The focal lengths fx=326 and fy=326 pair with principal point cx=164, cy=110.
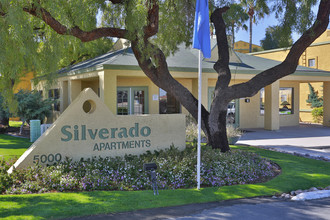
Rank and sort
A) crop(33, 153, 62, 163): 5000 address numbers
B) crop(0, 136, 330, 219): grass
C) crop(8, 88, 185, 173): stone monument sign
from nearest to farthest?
crop(0, 136, 330, 219): grass
crop(33, 153, 62, 163): 5000 address numbers
crop(8, 88, 185, 173): stone monument sign

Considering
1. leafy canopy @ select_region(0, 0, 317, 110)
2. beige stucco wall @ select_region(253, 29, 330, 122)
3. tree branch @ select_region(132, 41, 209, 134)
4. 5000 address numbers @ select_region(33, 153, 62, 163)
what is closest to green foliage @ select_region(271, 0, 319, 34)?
leafy canopy @ select_region(0, 0, 317, 110)

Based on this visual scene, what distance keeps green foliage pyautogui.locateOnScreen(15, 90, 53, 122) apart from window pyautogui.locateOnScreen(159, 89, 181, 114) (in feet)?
19.6

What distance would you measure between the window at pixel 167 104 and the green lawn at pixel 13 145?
23.4ft

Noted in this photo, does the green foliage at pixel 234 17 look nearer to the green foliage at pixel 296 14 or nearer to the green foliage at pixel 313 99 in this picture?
the green foliage at pixel 296 14

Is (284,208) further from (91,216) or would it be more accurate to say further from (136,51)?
(136,51)

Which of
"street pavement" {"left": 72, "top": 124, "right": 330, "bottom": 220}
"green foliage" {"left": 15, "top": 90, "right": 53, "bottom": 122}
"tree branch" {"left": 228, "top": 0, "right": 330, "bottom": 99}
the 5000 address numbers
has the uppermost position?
"tree branch" {"left": 228, "top": 0, "right": 330, "bottom": 99}

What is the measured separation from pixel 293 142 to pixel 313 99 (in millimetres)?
14170

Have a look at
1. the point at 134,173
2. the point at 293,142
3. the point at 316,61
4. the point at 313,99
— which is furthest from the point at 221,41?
the point at 316,61

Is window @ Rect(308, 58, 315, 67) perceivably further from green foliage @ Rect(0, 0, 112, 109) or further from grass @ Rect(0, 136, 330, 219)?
green foliage @ Rect(0, 0, 112, 109)

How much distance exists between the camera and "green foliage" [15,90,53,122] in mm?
16250

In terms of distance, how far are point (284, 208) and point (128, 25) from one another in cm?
595

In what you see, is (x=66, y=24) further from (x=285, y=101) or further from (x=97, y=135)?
(x=285, y=101)

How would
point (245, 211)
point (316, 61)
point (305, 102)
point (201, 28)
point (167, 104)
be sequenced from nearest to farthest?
point (245, 211) → point (201, 28) → point (167, 104) → point (316, 61) → point (305, 102)

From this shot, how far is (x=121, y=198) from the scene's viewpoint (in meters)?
6.50
